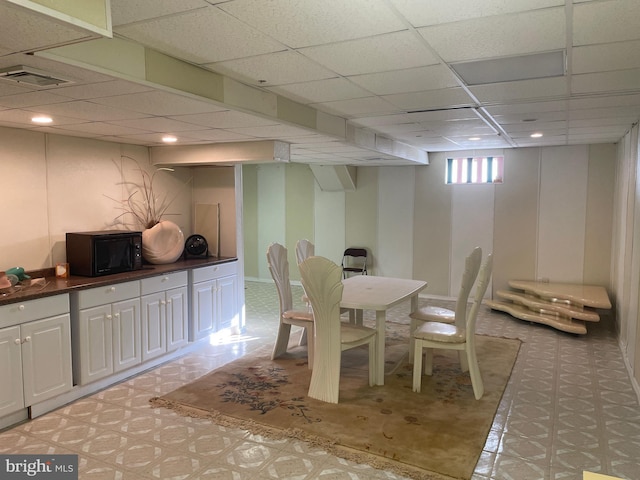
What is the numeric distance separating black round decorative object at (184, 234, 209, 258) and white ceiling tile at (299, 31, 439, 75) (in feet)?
11.1

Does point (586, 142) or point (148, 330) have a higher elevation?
point (586, 142)

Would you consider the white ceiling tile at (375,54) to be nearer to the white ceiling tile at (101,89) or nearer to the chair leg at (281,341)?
the white ceiling tile at (101,89)

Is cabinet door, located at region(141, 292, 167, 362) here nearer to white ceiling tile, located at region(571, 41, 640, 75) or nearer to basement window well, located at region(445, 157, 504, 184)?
white ceiling tile, located at region(571, 41, 640, 75)

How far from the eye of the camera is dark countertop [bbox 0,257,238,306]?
3.40 metres

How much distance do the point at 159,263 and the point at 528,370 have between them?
3875 mm

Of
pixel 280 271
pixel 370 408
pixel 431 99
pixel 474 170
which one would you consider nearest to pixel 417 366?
pixel 370 408

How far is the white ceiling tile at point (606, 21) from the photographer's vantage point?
191 cm

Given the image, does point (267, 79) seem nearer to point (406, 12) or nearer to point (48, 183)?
point (406, 12)

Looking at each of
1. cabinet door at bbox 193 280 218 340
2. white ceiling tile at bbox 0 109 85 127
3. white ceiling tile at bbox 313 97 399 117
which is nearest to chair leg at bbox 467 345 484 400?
white ceiling tile at bbox 313 97 399 117

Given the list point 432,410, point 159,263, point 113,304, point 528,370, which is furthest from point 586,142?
point 113,304

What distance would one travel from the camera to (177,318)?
4836 mm

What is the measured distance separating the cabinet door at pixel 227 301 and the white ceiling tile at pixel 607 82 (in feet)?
12.9

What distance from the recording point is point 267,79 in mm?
3012

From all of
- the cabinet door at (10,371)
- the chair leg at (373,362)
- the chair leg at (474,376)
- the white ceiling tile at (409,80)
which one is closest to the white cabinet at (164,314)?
the cabinet door at (10,371)
